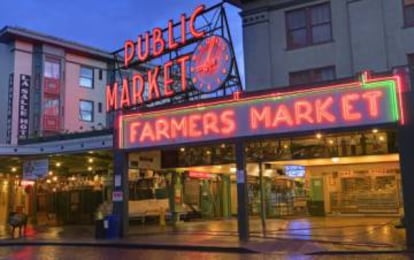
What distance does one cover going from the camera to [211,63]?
2584 cm

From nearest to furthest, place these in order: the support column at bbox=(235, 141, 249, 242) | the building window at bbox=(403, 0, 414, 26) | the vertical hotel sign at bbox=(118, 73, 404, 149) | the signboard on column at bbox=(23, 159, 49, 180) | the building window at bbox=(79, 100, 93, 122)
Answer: the vertical hotel sign at bbox=(118, 73, 404, 149), the support column at bbox=(235, 141, 249, 242), the building window at bbox=(403, 0, 414, 26), the signboard on column at bbox=(23, 159, 49, 180), the building window at bbox=(79, 100, 93, 122)

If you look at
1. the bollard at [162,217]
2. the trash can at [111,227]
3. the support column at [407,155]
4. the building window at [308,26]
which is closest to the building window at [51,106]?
the bollard at [162,217]

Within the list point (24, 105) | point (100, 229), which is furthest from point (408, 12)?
point (24, 105)

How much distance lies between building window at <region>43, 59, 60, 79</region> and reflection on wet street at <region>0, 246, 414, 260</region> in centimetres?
2461

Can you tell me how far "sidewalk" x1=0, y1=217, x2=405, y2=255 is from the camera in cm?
1762

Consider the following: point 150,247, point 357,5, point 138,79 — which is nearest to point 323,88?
point 357,5

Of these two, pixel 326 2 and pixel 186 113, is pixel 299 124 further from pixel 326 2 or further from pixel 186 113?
pixel 326 2

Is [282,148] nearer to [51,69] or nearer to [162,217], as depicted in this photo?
[162,217]

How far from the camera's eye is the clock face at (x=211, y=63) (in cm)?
2547

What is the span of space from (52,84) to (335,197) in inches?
911

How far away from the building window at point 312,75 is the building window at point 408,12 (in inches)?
134

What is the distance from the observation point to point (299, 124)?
2011 cm

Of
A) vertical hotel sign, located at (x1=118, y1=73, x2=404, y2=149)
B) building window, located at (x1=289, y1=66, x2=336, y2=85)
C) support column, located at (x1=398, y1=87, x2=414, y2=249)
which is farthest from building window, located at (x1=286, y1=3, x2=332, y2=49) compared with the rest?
support column, located at (x1=398, y1=87, x2=414, y2=249)

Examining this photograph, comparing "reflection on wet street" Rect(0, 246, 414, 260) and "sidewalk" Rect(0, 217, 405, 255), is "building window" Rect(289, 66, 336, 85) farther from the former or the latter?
"reflection on wet street" Rect(0, 246, 414, 260)
